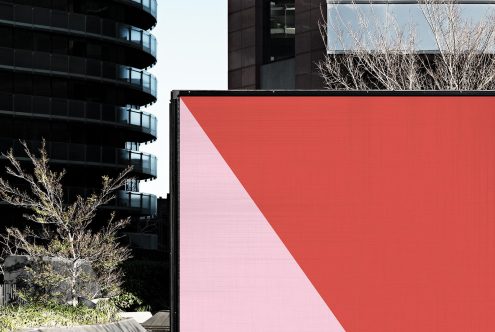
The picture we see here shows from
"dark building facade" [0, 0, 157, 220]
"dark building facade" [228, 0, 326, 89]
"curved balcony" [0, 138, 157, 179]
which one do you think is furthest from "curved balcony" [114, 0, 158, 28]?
"dark building facade" [228, 0, 326, 89]

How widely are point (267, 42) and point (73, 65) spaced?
2823 cm

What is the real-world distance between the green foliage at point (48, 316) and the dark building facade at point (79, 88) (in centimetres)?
4766

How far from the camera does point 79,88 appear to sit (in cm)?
7962

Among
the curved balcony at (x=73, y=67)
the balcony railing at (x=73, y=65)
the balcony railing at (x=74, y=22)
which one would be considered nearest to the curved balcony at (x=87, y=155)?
the curved balcony at (x=73, y=67)

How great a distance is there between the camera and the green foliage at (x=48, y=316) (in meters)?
21.9

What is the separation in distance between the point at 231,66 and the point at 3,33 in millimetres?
27202

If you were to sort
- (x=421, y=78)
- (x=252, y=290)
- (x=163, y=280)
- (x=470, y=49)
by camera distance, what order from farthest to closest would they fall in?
(x=163, y=280), (x=421, y=78), (x=470, y=49), (x=252, y=290)

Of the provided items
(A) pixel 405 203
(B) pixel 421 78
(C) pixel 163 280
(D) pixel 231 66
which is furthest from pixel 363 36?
(A) pixel 405 203

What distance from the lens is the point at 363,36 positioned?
41.6m

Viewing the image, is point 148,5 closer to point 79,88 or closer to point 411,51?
point 79,88

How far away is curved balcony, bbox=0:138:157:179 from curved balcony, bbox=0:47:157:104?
5.49m

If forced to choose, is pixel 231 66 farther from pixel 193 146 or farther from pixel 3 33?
pixel 193 146

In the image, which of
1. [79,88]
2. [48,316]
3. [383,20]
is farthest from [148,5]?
[48,316]

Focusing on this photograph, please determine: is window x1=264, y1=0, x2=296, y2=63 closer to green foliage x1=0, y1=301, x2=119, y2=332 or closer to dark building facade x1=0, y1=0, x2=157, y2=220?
dark building facade x1=0, y1=0, x2=157, y2=220
